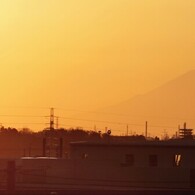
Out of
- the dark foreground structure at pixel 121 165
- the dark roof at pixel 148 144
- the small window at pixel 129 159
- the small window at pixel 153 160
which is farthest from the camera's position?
the small window at pixel 129 159

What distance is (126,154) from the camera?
194 ft

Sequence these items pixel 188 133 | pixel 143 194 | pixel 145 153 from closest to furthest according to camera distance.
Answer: pixel 143 194
pixel 145 153
pixel 188 133

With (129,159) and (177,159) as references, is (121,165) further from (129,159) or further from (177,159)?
(177,159)

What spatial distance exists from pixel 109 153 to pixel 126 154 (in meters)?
1.18

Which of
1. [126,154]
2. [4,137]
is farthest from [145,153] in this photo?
[4,137]

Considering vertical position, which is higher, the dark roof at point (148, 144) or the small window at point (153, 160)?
the dark roof at point (148, 144)

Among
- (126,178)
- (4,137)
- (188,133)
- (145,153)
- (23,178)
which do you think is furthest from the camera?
(4,137)

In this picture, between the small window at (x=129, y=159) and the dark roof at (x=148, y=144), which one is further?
the small window at (x=129, y=159)

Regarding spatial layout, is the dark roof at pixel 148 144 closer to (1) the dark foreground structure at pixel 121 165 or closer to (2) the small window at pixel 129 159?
(1) the dark foreground structure at pixel 121 165

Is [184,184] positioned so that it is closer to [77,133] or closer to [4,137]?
[77,133]

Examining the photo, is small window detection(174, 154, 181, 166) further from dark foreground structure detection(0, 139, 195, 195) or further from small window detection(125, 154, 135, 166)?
small window detection(125, 154, 135, 166)

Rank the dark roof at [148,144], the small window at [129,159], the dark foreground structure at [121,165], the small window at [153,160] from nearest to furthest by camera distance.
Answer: the dark foreground structure at [121,165] → the dark roof at [148,144] → the small window at [153,160] → the small window at [129,159]

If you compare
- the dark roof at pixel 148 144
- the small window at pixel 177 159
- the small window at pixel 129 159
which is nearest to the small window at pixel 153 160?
the dark roof at pixel 148 144

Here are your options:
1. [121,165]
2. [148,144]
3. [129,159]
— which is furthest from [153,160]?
[121,165]
